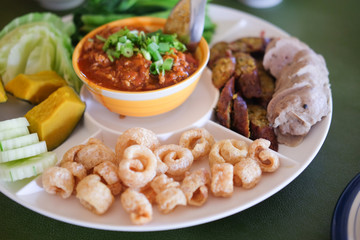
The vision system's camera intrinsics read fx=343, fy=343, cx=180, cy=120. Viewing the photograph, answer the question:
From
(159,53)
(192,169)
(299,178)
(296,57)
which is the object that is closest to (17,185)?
(192,169)

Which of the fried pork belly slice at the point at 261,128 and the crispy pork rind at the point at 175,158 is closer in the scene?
the crispy pork rind at the point at 175,158

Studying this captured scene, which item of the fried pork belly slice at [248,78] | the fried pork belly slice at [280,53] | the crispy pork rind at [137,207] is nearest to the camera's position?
the crispy pork rind at [137,207]

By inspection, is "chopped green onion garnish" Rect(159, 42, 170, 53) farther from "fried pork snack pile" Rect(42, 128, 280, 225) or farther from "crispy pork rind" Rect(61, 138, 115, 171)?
"crispy pork rind" Rect(61, 138, 115, 171)

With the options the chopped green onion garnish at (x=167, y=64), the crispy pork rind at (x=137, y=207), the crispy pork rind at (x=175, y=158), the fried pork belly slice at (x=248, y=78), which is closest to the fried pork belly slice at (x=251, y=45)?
the fried pork belly slice at (x=248, y=78)

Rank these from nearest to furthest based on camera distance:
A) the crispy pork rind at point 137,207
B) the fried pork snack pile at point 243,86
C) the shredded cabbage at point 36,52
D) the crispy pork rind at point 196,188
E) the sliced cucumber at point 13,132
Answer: the crispy pork rind at point 137,207 → the crispy pork rind at point 196,188 → the sliced cucumber at point 13,132 → the fried pork snack pile at point 243,86 → the shredded cabbage at point 36,52

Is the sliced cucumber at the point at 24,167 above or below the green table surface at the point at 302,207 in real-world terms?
above

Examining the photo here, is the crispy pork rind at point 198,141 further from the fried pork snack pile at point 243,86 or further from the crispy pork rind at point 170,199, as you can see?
the crispy pork rind at point 170,199

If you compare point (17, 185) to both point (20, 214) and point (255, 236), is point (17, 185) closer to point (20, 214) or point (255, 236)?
point (20, 214)

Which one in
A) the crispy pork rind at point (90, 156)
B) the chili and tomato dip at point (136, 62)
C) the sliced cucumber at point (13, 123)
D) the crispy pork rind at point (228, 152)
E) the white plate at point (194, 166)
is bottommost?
the white plate at point (194, 166)
